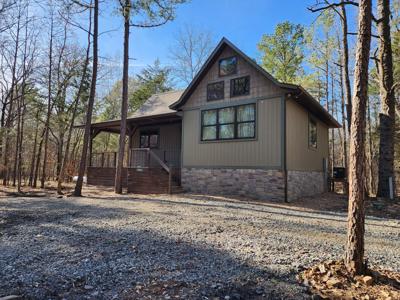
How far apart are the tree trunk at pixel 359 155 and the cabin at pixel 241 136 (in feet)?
20.5

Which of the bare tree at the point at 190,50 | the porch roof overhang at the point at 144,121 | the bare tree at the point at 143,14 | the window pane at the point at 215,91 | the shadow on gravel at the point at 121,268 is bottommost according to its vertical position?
the shadow on gravel at the point at 121,268

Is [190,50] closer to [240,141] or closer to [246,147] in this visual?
[240,141]

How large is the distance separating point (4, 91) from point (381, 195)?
21.3 m

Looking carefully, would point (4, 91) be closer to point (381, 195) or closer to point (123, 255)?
point (123, 255)

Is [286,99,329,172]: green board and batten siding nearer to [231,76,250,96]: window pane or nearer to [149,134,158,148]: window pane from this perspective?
[231,76,250,96]: window pane

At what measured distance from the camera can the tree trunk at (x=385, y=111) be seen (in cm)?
971

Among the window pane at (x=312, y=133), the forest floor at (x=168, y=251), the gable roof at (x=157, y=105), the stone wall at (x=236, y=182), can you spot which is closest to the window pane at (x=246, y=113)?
the stone wall at (x=236, y=182)

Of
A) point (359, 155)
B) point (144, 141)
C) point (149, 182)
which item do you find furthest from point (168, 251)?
point (144, 141)

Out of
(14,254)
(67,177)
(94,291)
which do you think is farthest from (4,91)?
(94,291)

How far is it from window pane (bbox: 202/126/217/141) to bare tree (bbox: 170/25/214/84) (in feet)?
45.2

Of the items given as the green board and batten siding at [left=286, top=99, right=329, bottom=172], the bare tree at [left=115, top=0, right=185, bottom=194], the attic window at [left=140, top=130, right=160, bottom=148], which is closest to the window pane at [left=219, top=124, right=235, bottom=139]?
the green board and batten siding at [left=286, top=99, right=329, bottom=172]

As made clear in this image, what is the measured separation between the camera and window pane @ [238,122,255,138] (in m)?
10.3

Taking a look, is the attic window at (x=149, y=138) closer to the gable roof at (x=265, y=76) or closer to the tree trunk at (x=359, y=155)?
the gable roof at (x=265, y=76)

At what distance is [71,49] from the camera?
1722 cm
